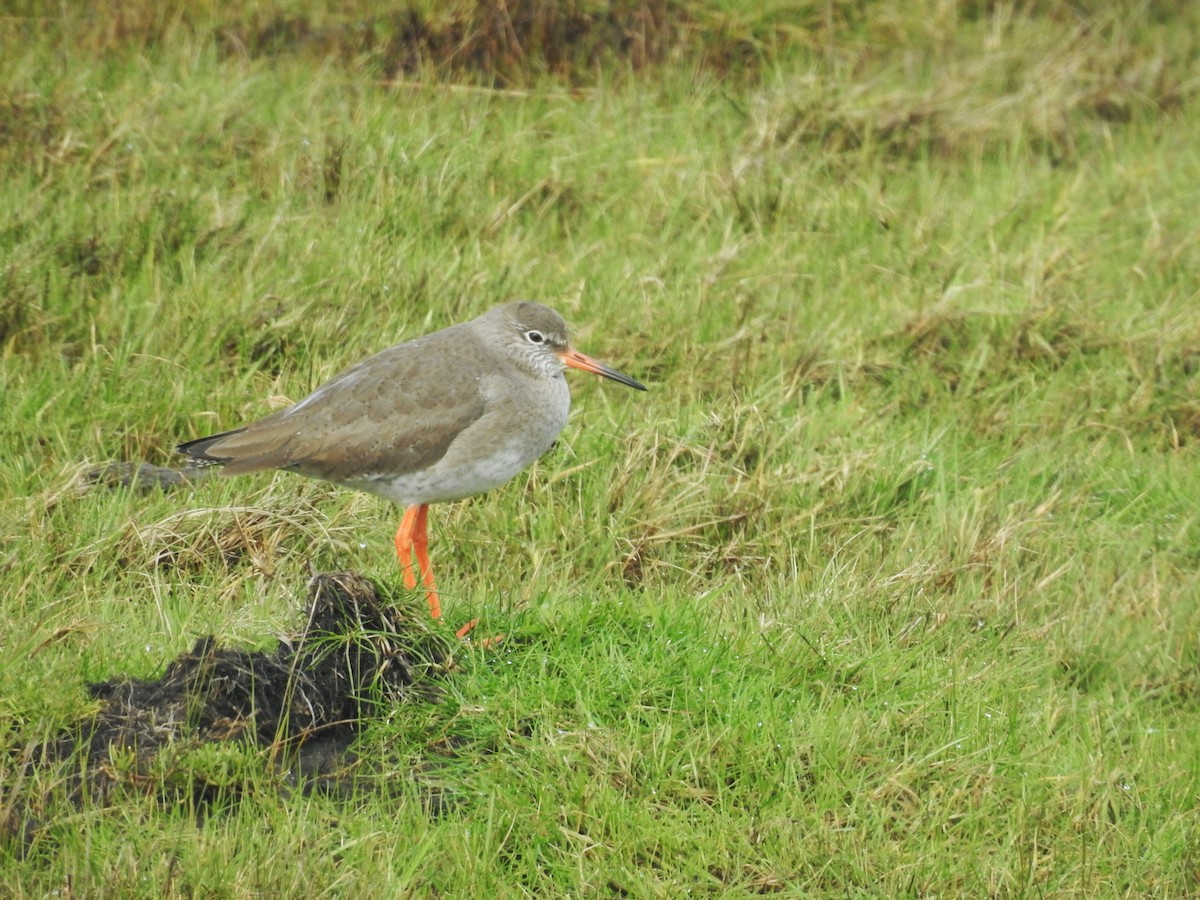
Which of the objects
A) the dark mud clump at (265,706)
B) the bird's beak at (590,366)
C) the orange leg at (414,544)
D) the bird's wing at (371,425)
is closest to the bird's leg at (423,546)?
the orange leg at (414,544)

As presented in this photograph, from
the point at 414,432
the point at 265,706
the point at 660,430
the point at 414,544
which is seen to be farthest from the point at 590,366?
the point at 265,706

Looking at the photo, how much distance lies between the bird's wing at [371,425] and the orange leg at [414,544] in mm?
207

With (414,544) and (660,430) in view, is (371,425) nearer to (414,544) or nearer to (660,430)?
(414,544)

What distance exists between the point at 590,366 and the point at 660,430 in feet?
1.62

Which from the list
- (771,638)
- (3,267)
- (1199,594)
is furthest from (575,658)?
(3,267)

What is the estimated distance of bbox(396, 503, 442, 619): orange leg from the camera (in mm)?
5184

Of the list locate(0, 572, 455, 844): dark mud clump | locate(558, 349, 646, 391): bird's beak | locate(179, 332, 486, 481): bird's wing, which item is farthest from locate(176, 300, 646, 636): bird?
A: locate(0, 572, 455, 844): dark mud clump

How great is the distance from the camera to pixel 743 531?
227 inches

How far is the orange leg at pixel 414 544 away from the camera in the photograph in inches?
204

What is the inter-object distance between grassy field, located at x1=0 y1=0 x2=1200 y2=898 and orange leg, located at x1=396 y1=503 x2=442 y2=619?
143mm

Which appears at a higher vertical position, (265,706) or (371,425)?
(371,425)

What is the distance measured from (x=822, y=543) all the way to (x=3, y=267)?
3.57 m

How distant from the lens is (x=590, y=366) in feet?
19.2

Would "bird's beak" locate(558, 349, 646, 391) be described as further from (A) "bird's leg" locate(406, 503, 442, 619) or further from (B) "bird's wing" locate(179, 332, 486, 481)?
(A) "bird's leg" locate(406, 503, 442, 619)
